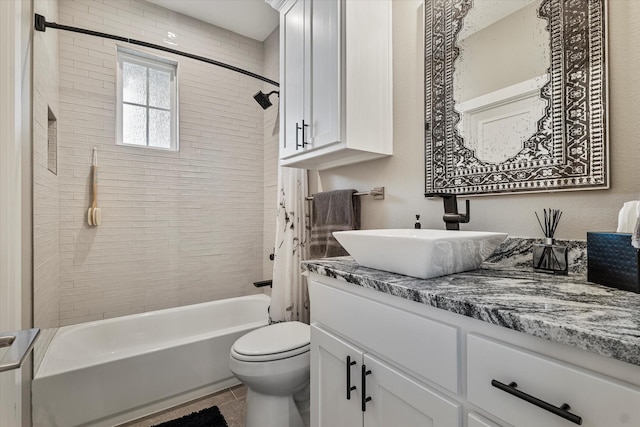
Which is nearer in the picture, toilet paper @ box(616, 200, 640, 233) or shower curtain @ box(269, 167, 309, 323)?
toilet paper @ box(616, 200, 640, 233)

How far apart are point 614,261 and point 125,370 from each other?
2.25 m

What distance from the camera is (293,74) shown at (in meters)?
1.76

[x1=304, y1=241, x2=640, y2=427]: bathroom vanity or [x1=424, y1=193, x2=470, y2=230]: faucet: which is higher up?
[x1=424, y1=193, x2=470, y2=230]: faucet

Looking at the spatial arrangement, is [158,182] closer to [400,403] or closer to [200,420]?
[200,420]

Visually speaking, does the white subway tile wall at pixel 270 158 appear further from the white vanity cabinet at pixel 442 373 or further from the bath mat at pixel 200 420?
the white vanity cabinet at pixel 442 373

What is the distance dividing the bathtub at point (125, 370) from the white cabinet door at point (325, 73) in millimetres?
1514

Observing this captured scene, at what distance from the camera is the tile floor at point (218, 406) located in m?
1.75

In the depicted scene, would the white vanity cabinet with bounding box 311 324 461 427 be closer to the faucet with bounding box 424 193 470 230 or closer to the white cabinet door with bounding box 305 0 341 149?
the faucet with bounding box 424 193 470 230

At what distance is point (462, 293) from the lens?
727mm

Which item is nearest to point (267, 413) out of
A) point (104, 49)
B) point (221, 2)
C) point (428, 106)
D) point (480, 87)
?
point (428, 106)

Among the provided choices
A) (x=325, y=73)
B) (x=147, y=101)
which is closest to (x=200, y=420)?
(x=325, y=73)

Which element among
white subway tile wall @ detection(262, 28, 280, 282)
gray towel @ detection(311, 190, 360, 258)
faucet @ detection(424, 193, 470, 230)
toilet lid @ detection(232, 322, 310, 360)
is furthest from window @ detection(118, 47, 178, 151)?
faucet @ detection(424, 193, 470, 230)

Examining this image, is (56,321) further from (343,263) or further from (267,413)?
(343,263)

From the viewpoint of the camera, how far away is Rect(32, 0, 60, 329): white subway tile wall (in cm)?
156
